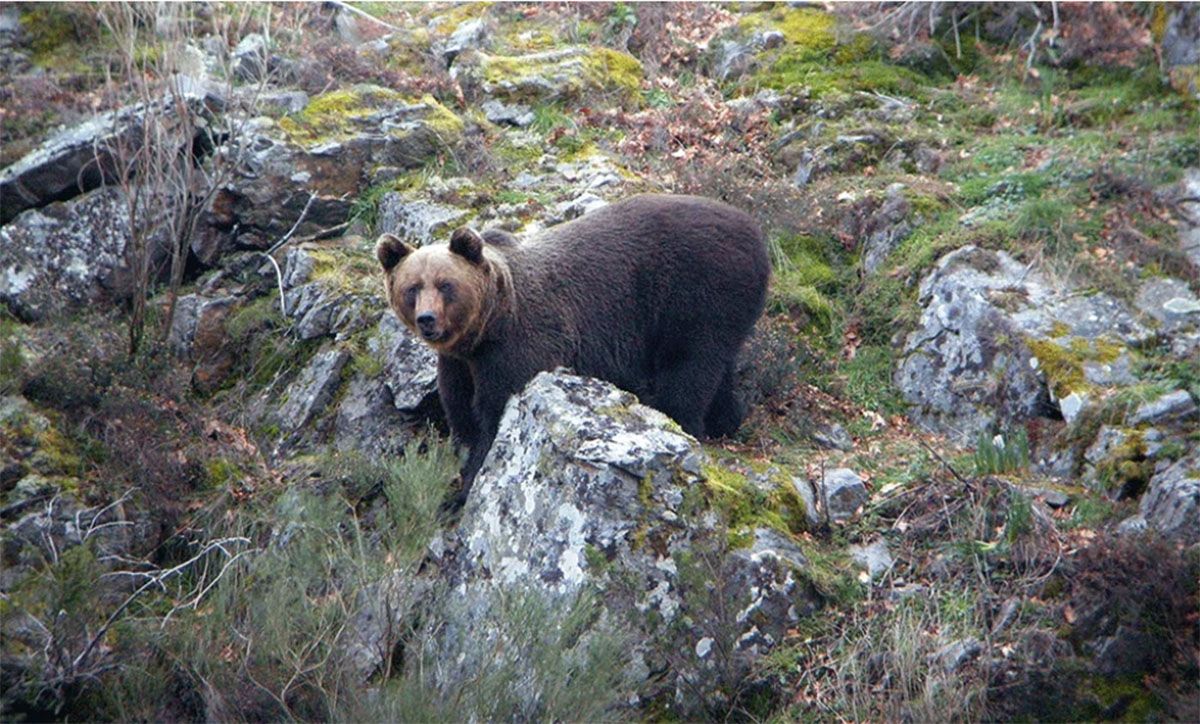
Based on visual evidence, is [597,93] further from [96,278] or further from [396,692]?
[396,692]

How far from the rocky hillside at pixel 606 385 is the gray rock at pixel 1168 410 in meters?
0.02

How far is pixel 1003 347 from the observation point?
9.41 m

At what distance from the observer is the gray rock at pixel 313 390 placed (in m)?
9.55

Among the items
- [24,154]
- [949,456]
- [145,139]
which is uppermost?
[145,139]

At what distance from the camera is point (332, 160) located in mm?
11852

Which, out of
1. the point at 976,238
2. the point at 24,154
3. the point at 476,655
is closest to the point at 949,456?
the point at 976,238

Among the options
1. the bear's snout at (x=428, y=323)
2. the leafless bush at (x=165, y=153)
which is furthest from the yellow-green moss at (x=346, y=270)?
the bear's snout at (x=428, y=323)

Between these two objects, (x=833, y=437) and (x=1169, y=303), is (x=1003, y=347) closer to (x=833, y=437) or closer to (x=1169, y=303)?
(x=1169, y=303)

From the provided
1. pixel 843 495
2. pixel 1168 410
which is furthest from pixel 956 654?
pixel 1168 410

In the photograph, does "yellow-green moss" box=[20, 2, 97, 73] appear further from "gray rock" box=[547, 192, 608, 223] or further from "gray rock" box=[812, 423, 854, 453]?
"gray rock" box=[812, 423, 854, 453]

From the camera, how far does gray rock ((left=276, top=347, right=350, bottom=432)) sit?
9.55 metres

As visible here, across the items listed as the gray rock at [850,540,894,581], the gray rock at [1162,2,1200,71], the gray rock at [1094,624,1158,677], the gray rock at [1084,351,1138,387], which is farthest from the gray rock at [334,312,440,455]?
the gray rock at [1162,2,1200,71]

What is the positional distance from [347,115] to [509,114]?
1.64 metres

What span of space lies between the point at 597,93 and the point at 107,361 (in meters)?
6.01
